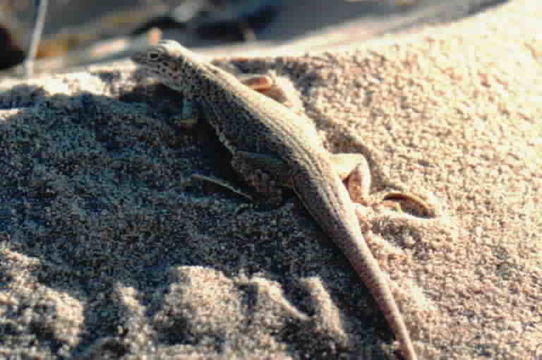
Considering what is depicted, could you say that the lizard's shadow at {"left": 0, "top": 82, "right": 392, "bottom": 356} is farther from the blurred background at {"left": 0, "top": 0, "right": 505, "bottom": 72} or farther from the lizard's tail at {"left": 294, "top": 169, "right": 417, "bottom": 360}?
the blurred background at {"left": 0, "top": 0, "right": 505, "bottom": 72}

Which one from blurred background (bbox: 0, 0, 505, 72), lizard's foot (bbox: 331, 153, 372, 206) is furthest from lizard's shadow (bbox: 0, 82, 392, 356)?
blurred background (bbox: 0, 0, 505, 72)

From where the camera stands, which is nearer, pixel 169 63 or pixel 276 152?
pixel 276 152

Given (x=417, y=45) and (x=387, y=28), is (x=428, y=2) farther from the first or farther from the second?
(x=417, y=45)

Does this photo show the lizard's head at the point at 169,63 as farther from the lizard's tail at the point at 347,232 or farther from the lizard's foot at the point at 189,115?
the lizard's tail at the point at 347,232

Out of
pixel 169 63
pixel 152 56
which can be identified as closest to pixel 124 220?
pixel 169 63

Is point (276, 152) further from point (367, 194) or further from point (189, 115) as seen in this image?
point (189, 115)

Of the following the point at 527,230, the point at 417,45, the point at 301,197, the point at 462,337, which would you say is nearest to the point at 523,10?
the point at 417,45
